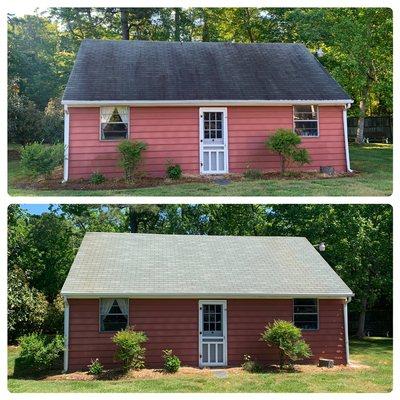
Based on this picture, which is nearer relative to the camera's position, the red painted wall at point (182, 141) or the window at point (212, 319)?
the red painted wall at point (182, 141)

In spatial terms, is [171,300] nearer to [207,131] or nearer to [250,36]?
[207,131]

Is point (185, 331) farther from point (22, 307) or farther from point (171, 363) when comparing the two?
point (22, 307)

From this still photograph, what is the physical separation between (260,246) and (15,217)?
601 cm

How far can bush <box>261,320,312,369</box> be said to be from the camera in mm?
10992

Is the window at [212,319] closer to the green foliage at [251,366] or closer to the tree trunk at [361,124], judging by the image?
the green foliage at [251,366]

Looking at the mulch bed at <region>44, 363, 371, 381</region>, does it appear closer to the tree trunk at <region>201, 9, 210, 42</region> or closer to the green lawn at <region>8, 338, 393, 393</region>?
the green lawn at <region>8, 338, 393, 393</region>

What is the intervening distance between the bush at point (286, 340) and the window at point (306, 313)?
0.56 m

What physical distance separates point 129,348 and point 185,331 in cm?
143

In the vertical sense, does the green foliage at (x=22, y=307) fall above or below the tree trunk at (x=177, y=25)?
below

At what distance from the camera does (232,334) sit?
11.6m

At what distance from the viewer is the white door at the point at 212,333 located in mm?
11469

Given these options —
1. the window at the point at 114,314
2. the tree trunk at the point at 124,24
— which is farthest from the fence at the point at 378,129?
the window at the point at 114,314

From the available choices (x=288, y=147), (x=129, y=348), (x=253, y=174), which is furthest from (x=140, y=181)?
(x=129, y=348)

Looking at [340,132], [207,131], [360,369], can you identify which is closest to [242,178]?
[207,131]
